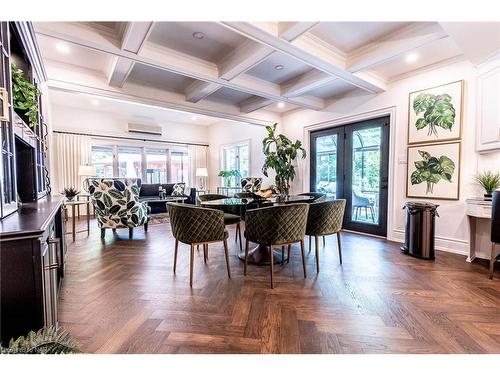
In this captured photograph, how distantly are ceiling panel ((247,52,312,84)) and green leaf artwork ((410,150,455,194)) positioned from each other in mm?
2184

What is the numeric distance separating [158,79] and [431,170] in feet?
14.2

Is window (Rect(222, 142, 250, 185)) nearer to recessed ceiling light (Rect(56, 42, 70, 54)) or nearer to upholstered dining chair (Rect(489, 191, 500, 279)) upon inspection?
recessed ceiling light (Rect(56, 42, 70, 54))

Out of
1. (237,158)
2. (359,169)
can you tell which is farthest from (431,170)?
(237,158)

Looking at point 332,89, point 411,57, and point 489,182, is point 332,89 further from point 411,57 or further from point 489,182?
point 489,182

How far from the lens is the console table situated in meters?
2.65

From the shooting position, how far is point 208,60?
10.5 ft

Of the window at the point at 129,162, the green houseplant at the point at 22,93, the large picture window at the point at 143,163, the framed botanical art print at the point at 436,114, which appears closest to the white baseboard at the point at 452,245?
the framed botanical art print at the point at 436,114

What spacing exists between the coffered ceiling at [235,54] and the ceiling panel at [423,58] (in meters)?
0.01

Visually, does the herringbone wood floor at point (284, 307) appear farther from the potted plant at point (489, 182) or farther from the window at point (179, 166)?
the window at point (179, 166)

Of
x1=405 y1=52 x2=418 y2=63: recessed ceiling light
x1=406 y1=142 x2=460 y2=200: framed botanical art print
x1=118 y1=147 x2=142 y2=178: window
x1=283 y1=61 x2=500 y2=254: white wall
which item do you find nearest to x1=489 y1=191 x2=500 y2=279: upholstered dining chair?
x1=283 y1=61 x2=500 y2=254: white wall

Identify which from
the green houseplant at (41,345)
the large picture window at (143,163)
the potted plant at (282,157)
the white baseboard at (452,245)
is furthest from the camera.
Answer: the large picture window at (143,163)

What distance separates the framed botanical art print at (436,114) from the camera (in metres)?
3.21

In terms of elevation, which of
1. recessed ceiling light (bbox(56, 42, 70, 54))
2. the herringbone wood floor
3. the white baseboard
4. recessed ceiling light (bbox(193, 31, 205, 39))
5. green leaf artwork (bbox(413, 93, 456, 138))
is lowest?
the herringbone wood floor

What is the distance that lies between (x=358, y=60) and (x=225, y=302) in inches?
124
